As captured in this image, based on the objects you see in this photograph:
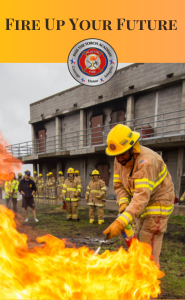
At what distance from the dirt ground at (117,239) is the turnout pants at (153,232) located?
2.58 ft

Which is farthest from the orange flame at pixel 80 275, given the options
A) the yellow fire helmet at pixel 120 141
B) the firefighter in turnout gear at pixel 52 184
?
the firefighter in turnout gear at pixel 52 184

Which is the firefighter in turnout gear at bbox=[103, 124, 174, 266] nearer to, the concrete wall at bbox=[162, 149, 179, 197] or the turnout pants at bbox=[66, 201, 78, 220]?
the turnout pants at bbox=[66, 201, 78, 220]

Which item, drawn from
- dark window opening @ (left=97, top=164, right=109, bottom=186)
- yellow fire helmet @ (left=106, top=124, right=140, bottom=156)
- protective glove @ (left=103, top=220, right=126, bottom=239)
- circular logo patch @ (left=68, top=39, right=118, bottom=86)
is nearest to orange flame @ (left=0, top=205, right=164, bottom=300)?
protective glove @ (left=103, top=220, right=126, bottom=239)

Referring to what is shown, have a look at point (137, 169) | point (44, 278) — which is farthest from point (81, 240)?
point (137, 169)

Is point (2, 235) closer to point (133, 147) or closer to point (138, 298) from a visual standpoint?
point (138, 298)

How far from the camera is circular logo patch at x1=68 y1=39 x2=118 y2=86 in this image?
3835mm

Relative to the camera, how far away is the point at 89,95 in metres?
15.7

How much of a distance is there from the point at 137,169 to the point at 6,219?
257 centimetres

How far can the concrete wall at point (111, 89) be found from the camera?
11.8 m

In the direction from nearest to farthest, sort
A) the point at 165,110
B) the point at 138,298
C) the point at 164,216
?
1. the point at 138,298
2. the point at 164,216
3. the point at 165,110

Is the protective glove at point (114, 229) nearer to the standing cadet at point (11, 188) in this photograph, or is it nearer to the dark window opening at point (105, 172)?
the standing cadet at point (11, 188)

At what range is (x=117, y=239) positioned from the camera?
5273mm

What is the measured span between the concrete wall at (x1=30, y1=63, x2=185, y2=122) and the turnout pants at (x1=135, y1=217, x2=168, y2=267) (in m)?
10.5

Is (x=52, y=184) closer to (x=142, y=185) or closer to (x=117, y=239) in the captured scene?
(x=117, y=239)
